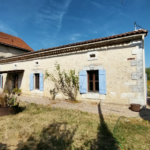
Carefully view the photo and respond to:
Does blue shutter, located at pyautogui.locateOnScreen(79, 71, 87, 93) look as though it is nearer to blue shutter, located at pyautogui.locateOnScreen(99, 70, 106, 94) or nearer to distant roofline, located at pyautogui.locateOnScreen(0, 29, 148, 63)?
blue shutter, located at pyautogui.locateOnScreen(99, 70, 106, 94)

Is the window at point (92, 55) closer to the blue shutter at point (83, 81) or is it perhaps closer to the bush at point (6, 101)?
the blue shutter at point (83, 81)

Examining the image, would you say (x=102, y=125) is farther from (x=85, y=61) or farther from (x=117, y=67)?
(x=85, y=61)

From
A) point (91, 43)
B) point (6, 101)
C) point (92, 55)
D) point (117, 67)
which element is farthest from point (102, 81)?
point (6, 101)

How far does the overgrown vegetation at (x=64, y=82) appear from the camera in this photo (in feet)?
21.8

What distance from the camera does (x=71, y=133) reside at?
2.98 metres

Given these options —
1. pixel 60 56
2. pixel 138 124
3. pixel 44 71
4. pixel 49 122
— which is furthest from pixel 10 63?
pixel 138 124

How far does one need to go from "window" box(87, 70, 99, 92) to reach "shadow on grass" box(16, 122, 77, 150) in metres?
3.38

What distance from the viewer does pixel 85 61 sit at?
633cm

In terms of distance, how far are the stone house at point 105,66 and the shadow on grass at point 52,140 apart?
10.8ft

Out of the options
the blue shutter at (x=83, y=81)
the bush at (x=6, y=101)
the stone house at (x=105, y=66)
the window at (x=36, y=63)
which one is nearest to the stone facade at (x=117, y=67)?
the stone house at (x=105, y=66)

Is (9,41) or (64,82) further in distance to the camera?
(9,41)

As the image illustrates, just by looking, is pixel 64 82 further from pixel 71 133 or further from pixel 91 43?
pixel 71 133

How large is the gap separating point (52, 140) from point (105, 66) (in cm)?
451

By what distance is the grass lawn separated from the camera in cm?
247
